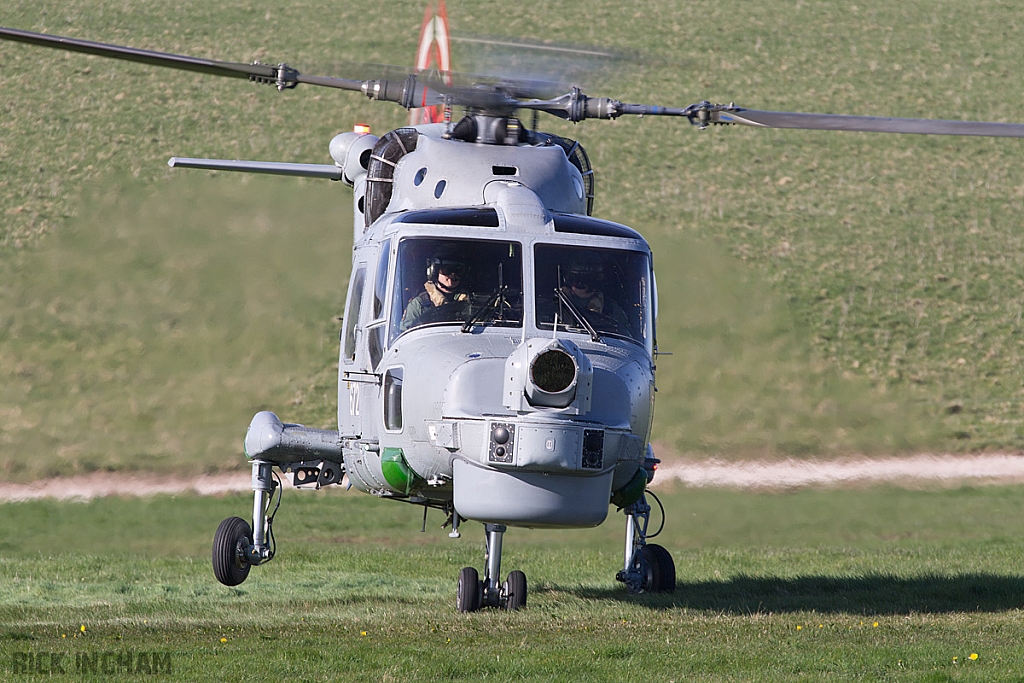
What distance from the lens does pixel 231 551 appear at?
1213 centimetres

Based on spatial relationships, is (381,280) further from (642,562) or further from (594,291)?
(642,562)

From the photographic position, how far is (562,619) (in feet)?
34.0

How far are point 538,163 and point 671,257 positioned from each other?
15086mm

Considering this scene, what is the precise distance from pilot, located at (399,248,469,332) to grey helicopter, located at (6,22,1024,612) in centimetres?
1

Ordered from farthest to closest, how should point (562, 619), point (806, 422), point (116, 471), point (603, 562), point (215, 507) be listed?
point (806, 422) < point (116, 471) < point (215, 507) < point (603, 562) < point (562, 619)

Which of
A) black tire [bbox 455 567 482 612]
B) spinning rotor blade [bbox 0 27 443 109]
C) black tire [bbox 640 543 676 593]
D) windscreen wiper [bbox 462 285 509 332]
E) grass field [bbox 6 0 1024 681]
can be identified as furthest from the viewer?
black tire [bbox 640 543 676 593]

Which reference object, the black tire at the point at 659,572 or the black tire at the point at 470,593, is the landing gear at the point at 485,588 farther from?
the black tire at the point at 659,572

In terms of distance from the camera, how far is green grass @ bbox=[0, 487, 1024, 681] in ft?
26.2

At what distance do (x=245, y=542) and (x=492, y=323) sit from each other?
168 inches

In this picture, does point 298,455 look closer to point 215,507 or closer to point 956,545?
point 215,507

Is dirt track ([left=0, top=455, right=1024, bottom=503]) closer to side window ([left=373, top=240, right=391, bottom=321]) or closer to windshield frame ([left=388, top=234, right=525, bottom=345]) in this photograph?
side window ([left=373, top=240, right=391, bottom=321])

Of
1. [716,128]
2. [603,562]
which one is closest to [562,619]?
[603,562]

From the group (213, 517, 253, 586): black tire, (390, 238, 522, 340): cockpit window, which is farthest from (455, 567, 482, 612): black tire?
(213, 517, 253, 586): black tire

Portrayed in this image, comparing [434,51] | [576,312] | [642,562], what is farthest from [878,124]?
[434,51]
